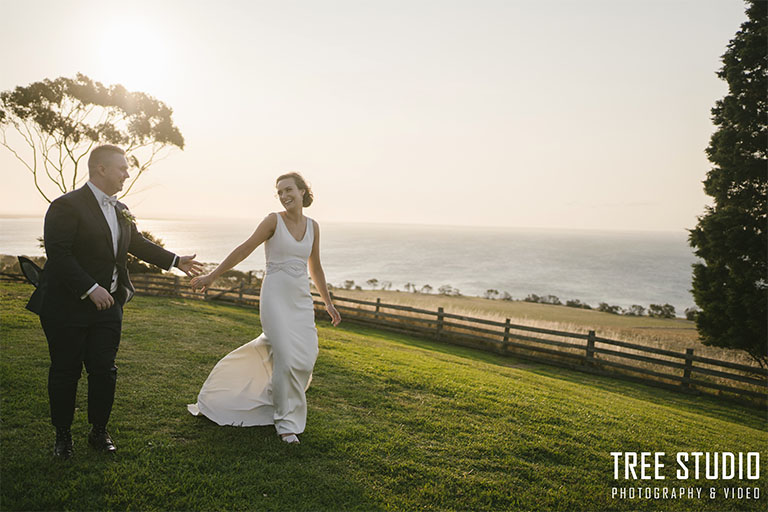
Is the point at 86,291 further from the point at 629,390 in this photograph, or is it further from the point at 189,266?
the point at 629,390

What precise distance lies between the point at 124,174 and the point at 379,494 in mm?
3420

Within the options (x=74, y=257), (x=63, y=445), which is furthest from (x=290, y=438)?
(x=74, y=257)

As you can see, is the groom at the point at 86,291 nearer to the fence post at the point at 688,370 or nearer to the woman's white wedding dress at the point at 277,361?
the woman's white wedding dress at the point at 277,361

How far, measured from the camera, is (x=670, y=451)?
5.53 m

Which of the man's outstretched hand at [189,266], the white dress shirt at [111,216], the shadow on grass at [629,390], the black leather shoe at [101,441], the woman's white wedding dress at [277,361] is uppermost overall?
the white dress shirt at [111,216]

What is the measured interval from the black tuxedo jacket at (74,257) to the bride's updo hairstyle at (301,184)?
1.64 metres

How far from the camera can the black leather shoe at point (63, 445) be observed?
3496 millimetres

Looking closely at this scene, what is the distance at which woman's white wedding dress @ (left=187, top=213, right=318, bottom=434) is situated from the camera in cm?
433

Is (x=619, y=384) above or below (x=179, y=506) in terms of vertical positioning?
below

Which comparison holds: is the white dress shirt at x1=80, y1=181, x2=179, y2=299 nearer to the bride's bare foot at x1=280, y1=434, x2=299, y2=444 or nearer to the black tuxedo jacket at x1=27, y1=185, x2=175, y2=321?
the black tuxedo jacket at x1=27, y1=185, x2=175, y2=321

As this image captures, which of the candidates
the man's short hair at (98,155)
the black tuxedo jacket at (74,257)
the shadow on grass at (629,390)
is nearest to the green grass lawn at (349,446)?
the black tuxedo jacket at (74,257)

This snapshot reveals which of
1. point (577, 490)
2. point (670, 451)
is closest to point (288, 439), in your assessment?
point (577, 490)

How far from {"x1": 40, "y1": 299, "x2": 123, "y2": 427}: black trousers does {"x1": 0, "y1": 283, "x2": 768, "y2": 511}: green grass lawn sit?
39 centimetres

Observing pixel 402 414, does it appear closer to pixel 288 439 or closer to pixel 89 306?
pixel 288 439
